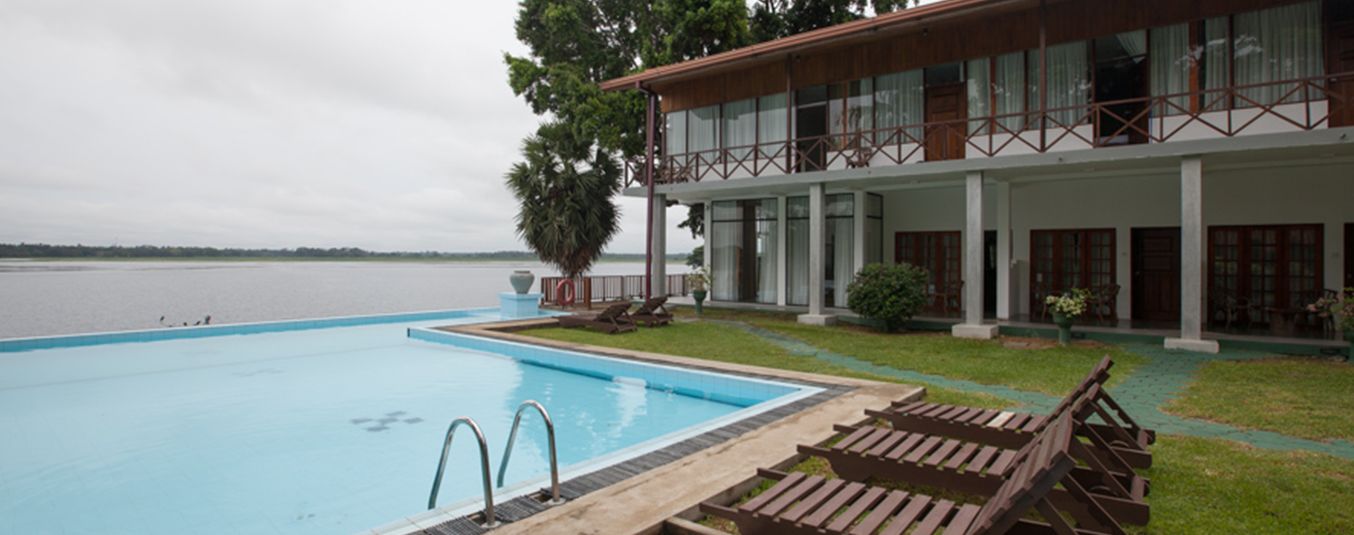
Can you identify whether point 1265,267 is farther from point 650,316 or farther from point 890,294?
point 650,316

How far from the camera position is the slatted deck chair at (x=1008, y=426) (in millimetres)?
4344

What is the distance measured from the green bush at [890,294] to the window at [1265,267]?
5.44 metres

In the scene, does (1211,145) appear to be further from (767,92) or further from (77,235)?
(77,235)

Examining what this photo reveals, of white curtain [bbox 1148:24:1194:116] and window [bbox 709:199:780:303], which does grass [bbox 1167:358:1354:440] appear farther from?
window [bbox 709:199:780:303]

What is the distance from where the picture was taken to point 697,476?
4312mm

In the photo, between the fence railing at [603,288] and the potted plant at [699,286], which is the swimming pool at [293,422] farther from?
the fence railing at [603,288]

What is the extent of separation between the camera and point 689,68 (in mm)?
15820

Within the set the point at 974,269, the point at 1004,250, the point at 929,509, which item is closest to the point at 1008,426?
the point at 929,509

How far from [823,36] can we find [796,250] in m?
5.55

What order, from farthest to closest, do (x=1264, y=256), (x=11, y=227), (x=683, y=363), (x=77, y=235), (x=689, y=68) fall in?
1. (x=77, y=235)
2. (x=11, y=227)
3. (x=689, y=68)
4. (x=1264, y=256)
5. (x=683, y=363)

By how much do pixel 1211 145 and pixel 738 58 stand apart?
879 cm

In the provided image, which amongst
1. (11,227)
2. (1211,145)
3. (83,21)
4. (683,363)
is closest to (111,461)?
(683,363)

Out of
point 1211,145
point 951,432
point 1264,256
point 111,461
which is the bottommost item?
point 111,461

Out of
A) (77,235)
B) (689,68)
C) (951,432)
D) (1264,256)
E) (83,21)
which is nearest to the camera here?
(951,432)
